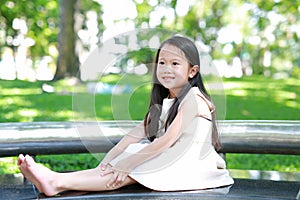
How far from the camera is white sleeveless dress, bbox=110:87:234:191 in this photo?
275 cm

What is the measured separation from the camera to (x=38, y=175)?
103 inches

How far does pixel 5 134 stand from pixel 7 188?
695 millimetres

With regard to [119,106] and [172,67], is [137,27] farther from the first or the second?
[119,106]

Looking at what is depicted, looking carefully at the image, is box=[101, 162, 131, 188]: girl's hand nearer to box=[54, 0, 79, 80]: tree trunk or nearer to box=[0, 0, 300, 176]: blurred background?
box=[0, 0, 300, 176]: blurred background

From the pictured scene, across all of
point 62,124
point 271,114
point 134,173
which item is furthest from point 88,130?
point 271,114

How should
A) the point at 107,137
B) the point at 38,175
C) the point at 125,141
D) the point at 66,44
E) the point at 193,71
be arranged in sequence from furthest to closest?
the point at 66,44
the point at 107,137
the point at 125,141
the point at 193,71
the point at 38,175

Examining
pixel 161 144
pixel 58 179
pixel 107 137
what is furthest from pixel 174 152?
pixel 107 137

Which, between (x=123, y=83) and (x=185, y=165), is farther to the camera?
(x=123, y=83)

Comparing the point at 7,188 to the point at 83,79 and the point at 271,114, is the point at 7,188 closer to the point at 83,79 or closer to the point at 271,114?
the point at 83,79

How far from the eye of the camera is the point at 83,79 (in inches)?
115

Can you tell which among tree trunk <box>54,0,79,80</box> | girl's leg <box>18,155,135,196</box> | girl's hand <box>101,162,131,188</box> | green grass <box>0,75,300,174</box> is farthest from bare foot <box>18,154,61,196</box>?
tree trunk <box>54,0,79,80</box>

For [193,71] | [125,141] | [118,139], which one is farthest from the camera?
[118,139]

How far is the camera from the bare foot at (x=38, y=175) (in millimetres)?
2609

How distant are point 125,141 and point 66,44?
5.50 m
